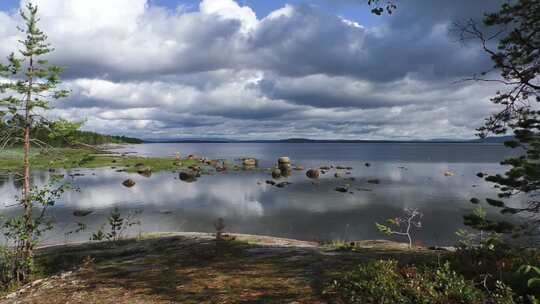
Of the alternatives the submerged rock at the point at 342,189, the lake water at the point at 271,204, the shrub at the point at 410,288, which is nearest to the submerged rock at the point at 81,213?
the lake water at the point at 271,204

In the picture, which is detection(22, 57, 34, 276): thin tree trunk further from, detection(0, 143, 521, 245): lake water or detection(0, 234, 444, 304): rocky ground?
detection(0, 143, 521, 245): lake water

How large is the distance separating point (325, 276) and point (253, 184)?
5479 cm

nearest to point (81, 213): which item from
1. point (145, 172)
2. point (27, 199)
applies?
point (27, 199)

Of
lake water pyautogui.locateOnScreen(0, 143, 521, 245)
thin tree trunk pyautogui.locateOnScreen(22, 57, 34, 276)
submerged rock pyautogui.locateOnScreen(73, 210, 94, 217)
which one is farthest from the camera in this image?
submerged rock pyautogui.locateOnScreen(73, 210, 94, 217)

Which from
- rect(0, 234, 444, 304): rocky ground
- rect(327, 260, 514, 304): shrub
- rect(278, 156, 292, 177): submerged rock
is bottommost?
rect(278, 156, 292, 177): submerged rock

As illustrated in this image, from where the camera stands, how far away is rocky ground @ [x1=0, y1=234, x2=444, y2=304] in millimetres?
7273

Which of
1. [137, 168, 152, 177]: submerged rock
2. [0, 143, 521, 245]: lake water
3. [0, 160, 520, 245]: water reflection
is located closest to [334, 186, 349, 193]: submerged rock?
[0, 160, 520, 245]: water reflection

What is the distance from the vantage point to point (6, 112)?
41.9 feet

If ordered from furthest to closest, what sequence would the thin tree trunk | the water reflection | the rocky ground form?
1. the water reflection
2. the thin tree trunk
3. the rocky ground

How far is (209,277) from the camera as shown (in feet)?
28.2

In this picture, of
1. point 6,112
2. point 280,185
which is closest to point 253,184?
point 280,185

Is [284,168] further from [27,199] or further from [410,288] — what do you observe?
[410,288]

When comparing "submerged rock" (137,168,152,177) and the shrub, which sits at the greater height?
the shrub

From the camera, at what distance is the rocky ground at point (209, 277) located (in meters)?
7.27
